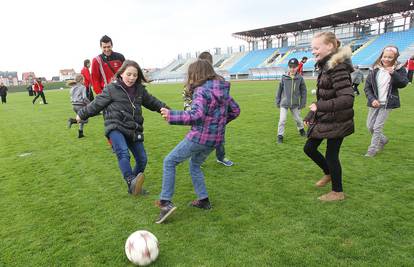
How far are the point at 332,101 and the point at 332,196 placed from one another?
1.24 meters

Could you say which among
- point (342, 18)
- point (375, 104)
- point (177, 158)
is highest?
point (342, 18)

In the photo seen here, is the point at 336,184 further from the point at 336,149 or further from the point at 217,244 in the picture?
the point at 217,244

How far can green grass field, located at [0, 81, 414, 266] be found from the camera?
2.99 metres

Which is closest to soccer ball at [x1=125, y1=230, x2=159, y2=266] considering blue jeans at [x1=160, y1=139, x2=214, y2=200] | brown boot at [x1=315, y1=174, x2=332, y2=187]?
blue jeans at [x1=160, y1=139, x2=214, y2=200]

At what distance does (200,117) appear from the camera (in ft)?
10.8

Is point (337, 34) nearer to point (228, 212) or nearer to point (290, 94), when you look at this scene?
point (290, 94)


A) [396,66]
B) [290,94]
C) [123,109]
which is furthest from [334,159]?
[290,94]

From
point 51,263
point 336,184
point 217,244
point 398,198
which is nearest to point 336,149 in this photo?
point 336,184

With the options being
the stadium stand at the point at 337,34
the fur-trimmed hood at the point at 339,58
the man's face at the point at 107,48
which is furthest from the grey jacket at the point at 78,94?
the stadium stand at the point at 337,34

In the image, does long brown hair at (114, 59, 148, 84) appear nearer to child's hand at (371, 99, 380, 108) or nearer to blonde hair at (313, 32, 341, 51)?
blonde hair at (313, 32, 341, 51)

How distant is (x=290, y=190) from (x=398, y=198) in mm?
1305

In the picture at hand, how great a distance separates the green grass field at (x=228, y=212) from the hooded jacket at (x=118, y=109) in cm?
98

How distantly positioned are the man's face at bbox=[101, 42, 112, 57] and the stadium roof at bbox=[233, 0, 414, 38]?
4027 centimetres

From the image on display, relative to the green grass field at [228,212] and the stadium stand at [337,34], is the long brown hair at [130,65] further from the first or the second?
the stadium stand at [337,34]
